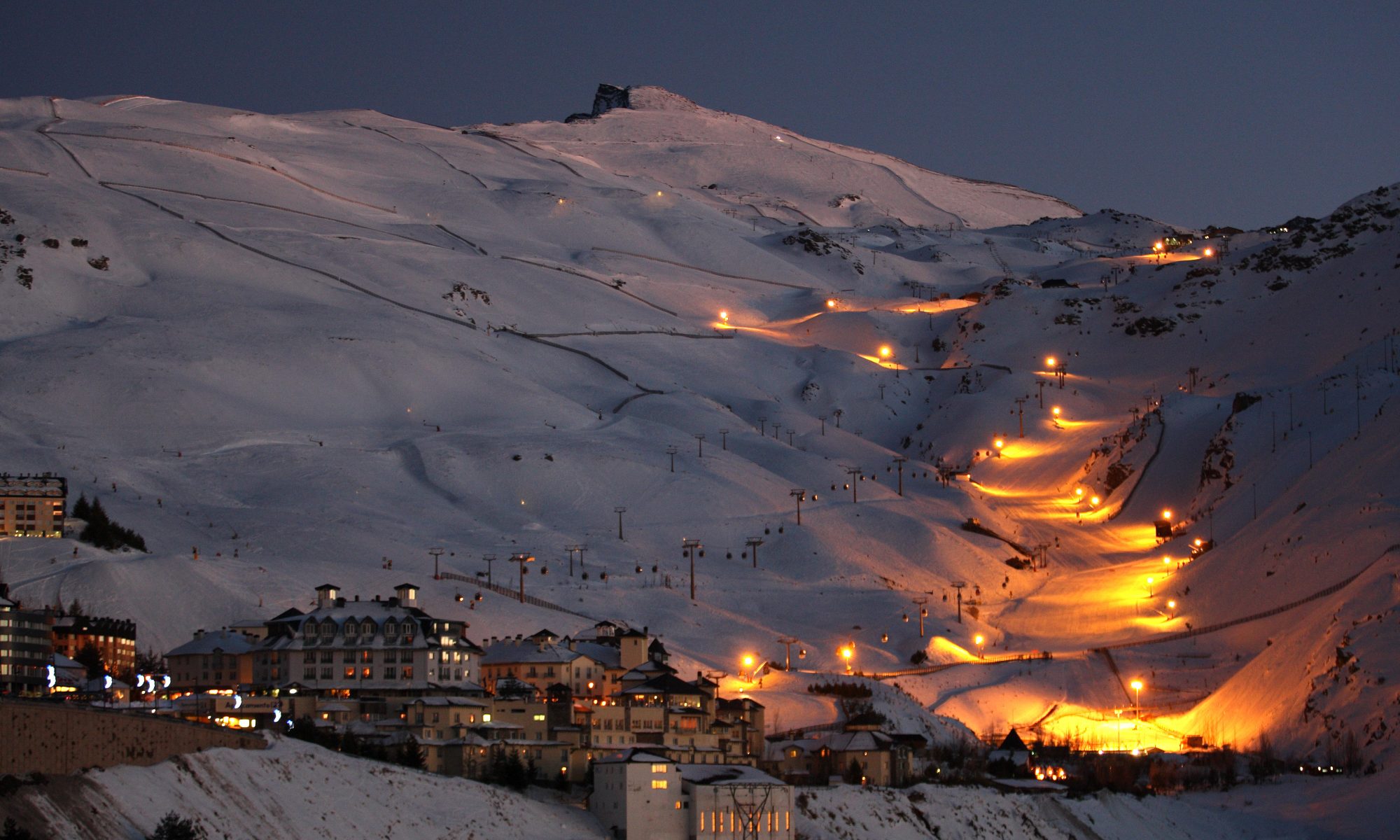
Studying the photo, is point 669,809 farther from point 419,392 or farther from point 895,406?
point 895,406

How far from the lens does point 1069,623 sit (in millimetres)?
89812

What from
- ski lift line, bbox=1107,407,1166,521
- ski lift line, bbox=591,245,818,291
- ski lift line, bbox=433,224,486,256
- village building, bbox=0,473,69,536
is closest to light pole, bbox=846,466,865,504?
ski lift line, bbox=1107,407,1166,521

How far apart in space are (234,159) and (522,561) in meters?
109

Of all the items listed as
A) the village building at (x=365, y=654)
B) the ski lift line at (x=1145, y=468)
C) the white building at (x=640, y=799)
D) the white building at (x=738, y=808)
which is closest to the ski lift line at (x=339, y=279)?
the ski lift line at (x=1145, y=468)

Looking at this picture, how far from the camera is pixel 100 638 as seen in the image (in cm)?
6981

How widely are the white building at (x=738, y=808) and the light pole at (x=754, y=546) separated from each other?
39.1 metres

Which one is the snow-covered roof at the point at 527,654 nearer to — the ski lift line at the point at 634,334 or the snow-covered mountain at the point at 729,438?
the snow-covered mountain at the point at 729,438

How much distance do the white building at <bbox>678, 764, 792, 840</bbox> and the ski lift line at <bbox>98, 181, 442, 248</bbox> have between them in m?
113

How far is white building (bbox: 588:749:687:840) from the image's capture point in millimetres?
55125

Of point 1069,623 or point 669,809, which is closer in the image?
point 669,809

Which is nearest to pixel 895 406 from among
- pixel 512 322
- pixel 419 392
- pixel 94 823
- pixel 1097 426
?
pixel 1097 426

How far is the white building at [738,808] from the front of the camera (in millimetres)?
55562

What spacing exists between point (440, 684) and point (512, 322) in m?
78.2

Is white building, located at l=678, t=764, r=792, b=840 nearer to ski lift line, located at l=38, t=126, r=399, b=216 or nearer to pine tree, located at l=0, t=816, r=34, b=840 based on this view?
pine tree, located at l=0, t=816, r=34, b=840
